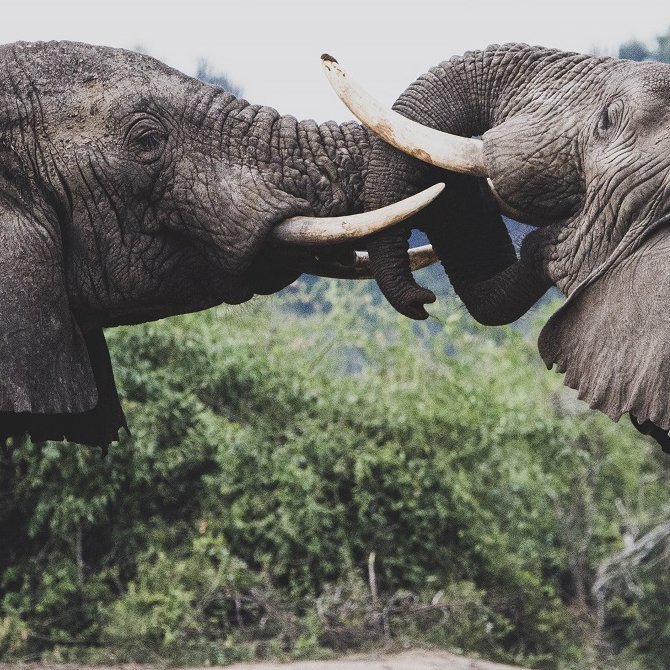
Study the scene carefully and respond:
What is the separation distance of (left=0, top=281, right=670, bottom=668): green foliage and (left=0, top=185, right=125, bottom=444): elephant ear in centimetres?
290

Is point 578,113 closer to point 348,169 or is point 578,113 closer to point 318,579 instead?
point 348,169

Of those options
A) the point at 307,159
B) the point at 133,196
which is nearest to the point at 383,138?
the point at 307,159

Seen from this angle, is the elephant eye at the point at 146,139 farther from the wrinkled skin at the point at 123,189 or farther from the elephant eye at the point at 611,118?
the elephant eye at the point at 611,118

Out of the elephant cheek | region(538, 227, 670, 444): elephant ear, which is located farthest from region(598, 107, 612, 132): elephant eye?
the elephant cheek

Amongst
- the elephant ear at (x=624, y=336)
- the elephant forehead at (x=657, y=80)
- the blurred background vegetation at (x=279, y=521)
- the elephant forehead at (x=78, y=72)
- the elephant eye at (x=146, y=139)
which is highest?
the elephant forehead at (x=78, y=72)

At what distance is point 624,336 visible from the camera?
435cm

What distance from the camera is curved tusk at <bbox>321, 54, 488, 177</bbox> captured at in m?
4.62

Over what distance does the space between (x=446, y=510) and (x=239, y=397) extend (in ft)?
4.85

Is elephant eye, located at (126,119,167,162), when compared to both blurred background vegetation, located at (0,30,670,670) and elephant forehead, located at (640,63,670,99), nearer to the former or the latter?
elephant forehead, located at (640,63,670,99)

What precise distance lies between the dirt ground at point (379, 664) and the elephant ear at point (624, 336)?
2.30 metres

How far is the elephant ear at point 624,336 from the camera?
4.20 m

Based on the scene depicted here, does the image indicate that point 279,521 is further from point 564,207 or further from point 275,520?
point 564,207

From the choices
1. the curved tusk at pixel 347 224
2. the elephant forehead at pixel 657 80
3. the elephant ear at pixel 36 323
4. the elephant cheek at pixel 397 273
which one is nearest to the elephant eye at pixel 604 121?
the elephant forehead at pixel 657 80

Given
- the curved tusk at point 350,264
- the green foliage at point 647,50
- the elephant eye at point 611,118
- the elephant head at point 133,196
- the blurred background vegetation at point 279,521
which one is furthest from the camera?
the green foliage at point 647,50
